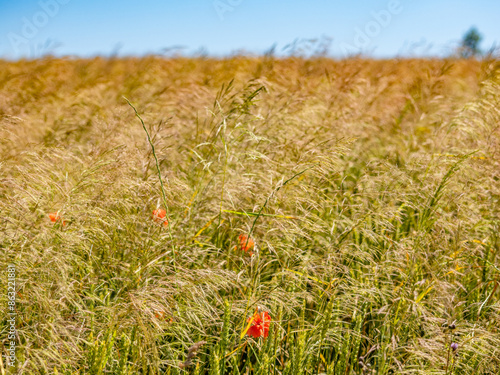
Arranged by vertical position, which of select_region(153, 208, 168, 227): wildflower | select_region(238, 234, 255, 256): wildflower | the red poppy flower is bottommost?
the red poppy flower

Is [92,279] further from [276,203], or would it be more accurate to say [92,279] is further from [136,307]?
[276,203]

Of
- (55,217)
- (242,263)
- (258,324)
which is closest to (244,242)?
(242,263)

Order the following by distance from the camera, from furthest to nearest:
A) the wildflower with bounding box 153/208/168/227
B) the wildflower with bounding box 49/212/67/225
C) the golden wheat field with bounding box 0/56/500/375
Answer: the wildflower with bounding box 153/208/168/227, the wildflower with bounding box 49/212/67/225, the golden wheat field with bounding box 0/56/500/375

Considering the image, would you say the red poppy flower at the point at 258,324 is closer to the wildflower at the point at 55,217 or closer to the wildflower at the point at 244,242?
Answer: the wildflower at the point at 244,242

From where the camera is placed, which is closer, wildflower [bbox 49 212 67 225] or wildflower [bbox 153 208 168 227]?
wildflower [bbox 49 212 67 225]

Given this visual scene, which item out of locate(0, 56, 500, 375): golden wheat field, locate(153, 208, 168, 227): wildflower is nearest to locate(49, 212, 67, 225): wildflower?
locate(0, 56, 500, 375): golden wheat field

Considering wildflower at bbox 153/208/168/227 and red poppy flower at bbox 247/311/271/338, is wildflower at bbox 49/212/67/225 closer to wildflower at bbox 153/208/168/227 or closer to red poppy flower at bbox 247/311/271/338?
wildflower at bbox 153/208/168/227

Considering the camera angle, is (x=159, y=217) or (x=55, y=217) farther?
(x=159, y=217)

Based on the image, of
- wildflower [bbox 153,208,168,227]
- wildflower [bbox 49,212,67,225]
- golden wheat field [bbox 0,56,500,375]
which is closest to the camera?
golden wheat field [bbox 0,56,500,375]

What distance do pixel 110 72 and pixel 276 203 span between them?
4600 millimetres

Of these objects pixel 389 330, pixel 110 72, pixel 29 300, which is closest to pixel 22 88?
pixel 110 72

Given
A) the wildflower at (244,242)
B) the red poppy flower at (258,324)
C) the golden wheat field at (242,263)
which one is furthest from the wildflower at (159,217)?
the red poppy flower at (258,324)

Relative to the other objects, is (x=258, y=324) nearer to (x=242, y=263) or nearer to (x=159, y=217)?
(x=242, y=263)

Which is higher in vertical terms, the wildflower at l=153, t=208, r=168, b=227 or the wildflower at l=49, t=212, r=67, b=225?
the wildflower at l=153, t=208, r=168, b=227
